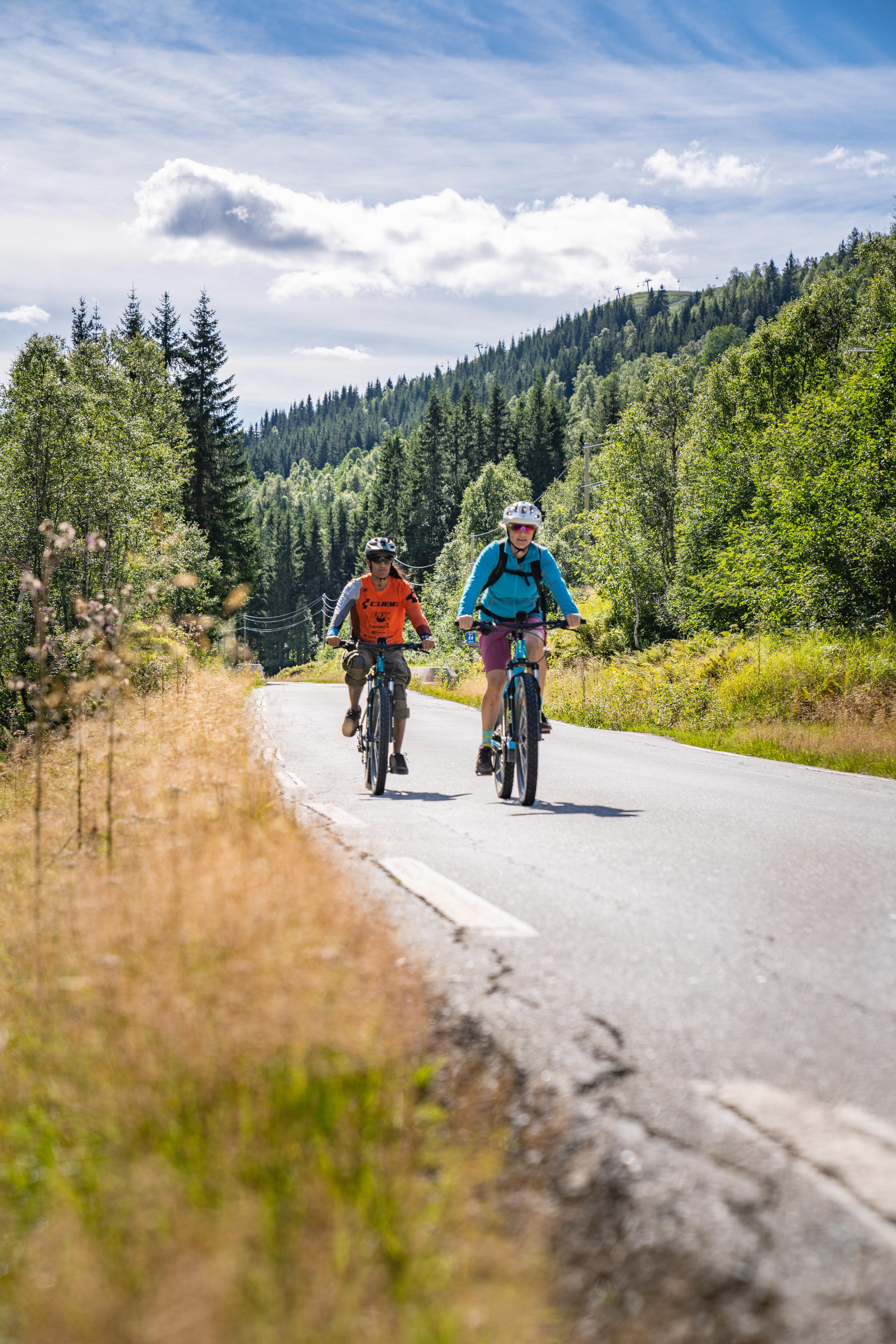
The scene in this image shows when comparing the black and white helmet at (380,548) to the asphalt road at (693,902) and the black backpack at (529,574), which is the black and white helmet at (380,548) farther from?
the asphalt road at (693,902)

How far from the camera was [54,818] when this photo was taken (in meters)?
6.06

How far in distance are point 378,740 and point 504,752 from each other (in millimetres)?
1147

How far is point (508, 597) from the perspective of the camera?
8000 millimetres

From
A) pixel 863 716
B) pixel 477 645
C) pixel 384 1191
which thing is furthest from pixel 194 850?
pixel 863 716

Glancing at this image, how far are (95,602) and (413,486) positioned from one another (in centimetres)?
8657

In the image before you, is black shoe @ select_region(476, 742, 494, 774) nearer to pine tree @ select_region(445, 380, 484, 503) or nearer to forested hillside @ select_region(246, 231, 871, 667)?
forested hillside @ select_region(246, 231, 871, 667)

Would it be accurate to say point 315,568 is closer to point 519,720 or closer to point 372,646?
point 372,646

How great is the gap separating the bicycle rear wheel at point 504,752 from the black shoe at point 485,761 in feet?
0.13

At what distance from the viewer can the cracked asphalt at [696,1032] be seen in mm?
1762

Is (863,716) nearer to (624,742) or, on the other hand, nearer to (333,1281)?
(624,742)

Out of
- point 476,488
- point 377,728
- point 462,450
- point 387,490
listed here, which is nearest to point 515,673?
point 377,728

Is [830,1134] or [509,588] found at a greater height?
[509,588]

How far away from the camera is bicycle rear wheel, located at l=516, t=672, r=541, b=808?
7141mm

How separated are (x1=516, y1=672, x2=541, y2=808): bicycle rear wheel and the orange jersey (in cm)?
166
